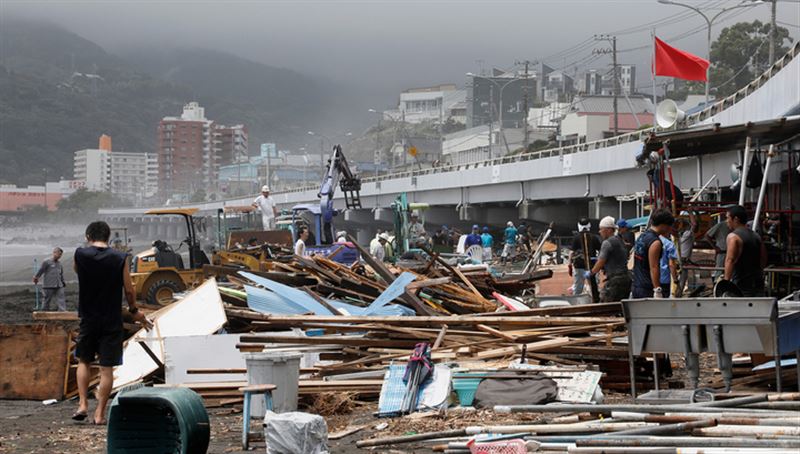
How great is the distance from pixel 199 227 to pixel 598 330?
17863mm

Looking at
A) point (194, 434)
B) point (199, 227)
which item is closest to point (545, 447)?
point (194, 434)

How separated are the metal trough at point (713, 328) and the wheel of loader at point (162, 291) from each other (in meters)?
16.6

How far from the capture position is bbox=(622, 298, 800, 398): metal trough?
777cm

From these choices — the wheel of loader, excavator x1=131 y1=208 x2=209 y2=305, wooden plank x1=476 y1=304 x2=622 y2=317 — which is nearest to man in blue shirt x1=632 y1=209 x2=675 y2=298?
wooden plank x1=476 y1=304 x2=622 y2=317

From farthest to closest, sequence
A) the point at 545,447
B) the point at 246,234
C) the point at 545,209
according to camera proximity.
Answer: the point at 545,209, the point at 246,234, the point at 545,447

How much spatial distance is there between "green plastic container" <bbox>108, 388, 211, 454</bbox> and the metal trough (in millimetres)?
3282

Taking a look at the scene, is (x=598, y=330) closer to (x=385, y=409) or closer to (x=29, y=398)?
(x=385, y=409)

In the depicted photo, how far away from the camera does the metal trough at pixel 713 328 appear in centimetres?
777

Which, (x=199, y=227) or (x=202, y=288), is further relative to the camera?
(x=199, y=227)

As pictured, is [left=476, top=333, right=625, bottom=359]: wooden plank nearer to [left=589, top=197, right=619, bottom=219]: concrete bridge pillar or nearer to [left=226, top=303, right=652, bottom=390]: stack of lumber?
[left=226, top=303, right=652, bottom=390]: stack of lumber

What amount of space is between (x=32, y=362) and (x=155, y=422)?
14.4ft

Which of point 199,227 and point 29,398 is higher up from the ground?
point 199,227

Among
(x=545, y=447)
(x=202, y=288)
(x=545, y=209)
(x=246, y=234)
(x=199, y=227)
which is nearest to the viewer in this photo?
(x=545, y=447)

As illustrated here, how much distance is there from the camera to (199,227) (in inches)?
1084
